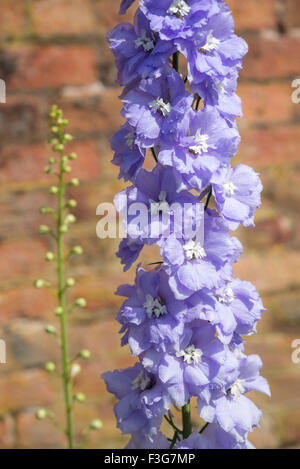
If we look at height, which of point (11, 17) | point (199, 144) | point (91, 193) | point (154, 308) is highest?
point (11, 17)

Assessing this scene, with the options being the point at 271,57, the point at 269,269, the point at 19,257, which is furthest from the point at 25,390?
the point at 271,57

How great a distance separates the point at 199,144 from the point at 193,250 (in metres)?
0.08

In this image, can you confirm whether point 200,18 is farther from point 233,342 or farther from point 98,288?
point 98,288

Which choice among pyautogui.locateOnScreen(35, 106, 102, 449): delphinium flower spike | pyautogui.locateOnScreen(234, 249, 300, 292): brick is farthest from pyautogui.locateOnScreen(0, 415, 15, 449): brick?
pyautogui.locateOnScreen(234, 249, 300, 292): brick

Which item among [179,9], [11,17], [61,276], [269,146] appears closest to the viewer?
[179,9]

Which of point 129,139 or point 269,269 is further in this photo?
point 269,269

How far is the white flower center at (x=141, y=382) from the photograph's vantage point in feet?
1.81

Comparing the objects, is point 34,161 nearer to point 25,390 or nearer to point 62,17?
point 62,17

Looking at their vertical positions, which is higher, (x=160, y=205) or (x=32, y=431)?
(x=160, y=205)

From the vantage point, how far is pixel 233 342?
56cm

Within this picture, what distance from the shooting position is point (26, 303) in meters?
0.99

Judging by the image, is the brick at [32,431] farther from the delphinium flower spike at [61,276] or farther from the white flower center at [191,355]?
the white flower center at [191,355]
